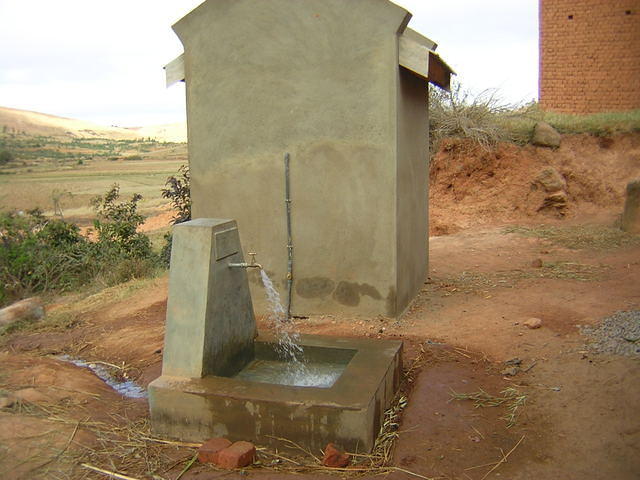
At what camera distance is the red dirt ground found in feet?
12.9

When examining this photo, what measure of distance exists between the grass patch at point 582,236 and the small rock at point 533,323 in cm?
437

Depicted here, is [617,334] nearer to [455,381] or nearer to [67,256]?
[455,381]

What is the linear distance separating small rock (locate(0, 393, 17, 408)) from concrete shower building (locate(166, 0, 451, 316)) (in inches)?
113

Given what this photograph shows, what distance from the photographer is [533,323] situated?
6.00 m

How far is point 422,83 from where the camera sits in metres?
7.61

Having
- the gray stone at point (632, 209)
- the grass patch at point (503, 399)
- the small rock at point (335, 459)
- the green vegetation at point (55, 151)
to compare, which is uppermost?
the green vegetation at point (55, 151)

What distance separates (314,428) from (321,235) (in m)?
3.05

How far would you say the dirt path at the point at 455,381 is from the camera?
3.95m

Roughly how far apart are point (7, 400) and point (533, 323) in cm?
468

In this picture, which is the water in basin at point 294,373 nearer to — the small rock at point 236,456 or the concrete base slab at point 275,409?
the concrete base slab at point 275,409

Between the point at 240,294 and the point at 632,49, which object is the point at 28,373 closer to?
the point at 240,294

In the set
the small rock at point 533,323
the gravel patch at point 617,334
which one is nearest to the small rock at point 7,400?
the small rock at point 533,323

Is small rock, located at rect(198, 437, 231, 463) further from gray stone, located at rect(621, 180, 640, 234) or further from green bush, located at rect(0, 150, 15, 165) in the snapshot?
green bush, located at rect(0, 150, 15, 165)

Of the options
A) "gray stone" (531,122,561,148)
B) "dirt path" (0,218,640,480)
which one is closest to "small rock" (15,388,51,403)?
"dirt path" (0,218,640,480)
